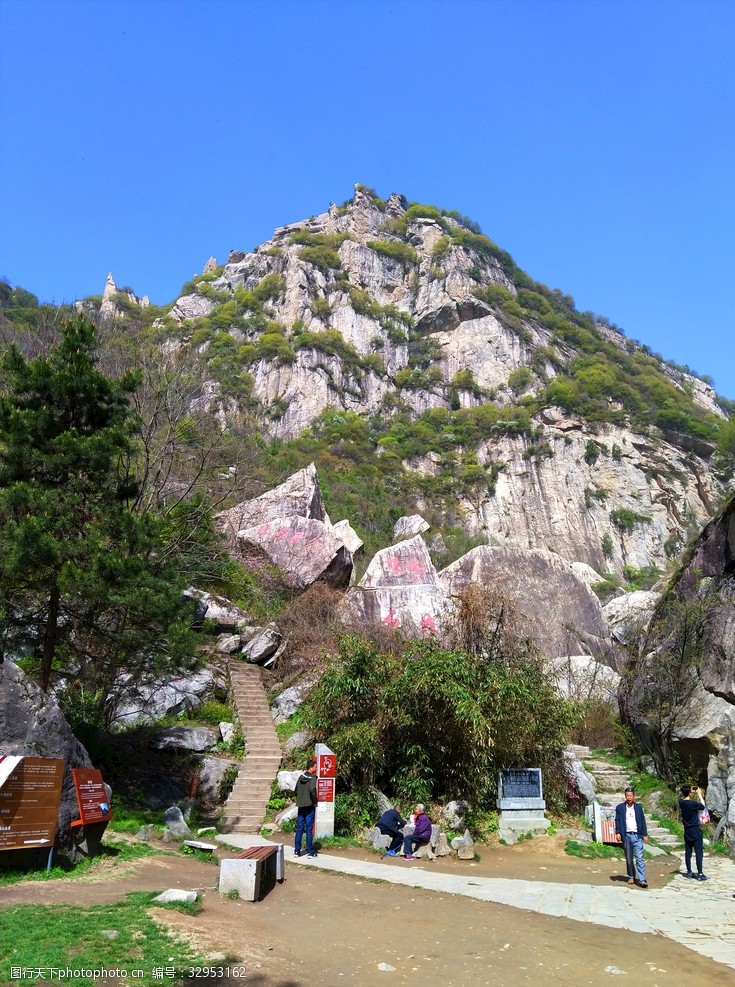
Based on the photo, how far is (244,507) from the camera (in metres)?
23.5

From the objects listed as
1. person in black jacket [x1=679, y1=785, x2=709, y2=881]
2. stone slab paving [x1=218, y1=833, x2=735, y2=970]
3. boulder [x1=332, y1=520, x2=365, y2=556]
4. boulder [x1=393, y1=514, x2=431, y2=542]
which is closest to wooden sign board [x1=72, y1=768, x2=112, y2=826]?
stone slab paving [x1=218, y1=833, x2=735, y2=970]

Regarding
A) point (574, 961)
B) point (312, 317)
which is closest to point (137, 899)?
point (574, 961)

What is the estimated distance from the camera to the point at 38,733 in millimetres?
7656

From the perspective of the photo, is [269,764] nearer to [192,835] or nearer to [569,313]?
[192,835]

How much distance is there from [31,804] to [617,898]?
21.3 ft

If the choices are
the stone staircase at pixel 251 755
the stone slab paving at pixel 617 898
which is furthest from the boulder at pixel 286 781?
the stone slab paving at pixel 617 898

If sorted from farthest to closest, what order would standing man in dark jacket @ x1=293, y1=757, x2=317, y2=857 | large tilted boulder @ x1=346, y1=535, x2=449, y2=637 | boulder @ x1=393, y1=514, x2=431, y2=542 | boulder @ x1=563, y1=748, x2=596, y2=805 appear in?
boulder @ x1=393, y1=514, x2=431, y2=542 → large tilted boulder @ x1=346, y1=535, x2=449, y2=637 → boulder @ x1=563, y1=748, x2=596, y2=805 → standing man in dark jacket @ x1=293, y1=757, x2=317, y2=857

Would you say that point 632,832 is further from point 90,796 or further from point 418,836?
Result: point 90,796

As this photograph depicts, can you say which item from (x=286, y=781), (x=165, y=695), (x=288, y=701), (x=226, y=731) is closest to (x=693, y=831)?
(x=286, y=781)

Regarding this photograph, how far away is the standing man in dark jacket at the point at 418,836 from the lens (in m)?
9.70

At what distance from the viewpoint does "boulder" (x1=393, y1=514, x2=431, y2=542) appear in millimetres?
37469

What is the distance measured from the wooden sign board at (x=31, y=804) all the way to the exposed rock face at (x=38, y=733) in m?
0.36

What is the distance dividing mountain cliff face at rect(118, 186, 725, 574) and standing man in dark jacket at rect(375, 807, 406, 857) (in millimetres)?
36146

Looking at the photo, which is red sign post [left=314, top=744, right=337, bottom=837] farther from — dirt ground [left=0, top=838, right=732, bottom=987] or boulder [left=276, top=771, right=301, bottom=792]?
dirt ground [left=0, top=838, right=732, bottom=987]
